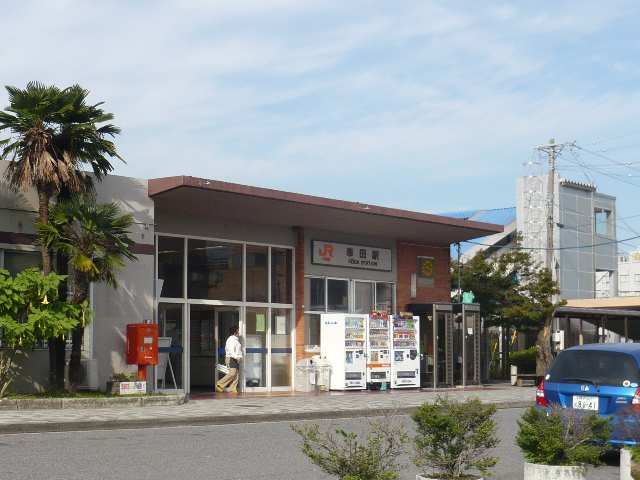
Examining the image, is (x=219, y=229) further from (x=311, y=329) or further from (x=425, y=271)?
(x=425, y=271)

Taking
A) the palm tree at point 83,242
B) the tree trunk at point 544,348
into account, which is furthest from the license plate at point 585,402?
the tree trunk at point 544,348

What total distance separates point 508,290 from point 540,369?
2.96m

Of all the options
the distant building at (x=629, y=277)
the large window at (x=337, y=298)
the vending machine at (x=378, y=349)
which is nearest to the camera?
the vending machine at (x=378, y=349)

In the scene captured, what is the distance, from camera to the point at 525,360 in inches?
1409

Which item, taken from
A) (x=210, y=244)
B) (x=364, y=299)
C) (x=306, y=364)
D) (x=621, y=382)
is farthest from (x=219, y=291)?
(x=621, y=382)

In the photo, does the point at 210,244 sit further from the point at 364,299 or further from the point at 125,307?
the point at 364,299

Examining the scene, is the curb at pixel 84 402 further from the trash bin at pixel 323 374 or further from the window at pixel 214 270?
the trash bin at pixel 323 374

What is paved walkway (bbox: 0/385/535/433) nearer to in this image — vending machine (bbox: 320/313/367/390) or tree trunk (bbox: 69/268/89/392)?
vending machine (bbox: 320/313/367/390)

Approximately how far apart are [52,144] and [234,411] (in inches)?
258

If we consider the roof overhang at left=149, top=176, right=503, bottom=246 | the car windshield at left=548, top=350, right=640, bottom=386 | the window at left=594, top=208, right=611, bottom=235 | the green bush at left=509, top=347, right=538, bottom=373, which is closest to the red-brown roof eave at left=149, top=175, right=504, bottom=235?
the roof overhang at left=149, top=176, right=503, bottom=246

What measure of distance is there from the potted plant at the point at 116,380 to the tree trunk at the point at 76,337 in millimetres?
829

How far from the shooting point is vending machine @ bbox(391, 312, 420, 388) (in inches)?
1141

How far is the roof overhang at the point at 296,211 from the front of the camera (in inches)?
915

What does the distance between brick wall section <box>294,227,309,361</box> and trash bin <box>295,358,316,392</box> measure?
1.43 ft
